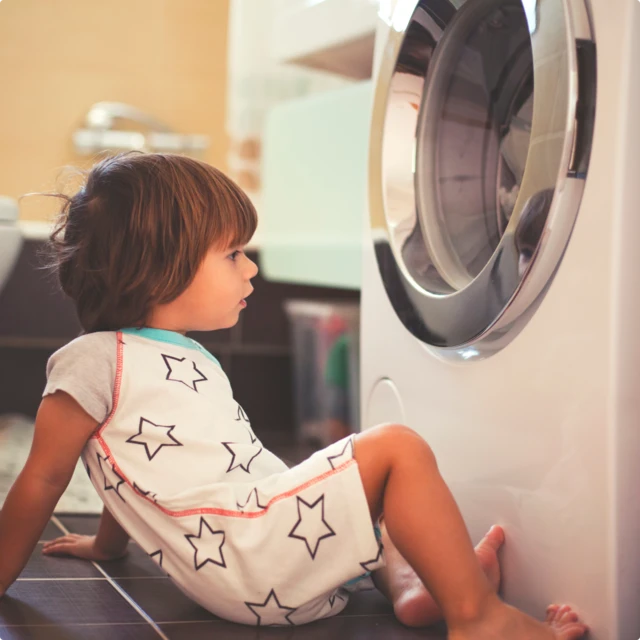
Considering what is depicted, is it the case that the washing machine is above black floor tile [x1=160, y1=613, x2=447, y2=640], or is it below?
above

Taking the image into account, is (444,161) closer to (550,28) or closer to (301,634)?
(550,28)

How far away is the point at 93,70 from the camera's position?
9.95 feet

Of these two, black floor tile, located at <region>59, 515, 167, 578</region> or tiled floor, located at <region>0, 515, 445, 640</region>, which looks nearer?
tiled floor, located at <region>0, 515, 445, 640</region>

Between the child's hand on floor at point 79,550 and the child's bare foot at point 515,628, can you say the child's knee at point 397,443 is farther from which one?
the child's hand on floor at point 79,550

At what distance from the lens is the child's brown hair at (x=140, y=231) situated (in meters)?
0.91

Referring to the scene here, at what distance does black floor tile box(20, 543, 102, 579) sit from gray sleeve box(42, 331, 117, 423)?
254mm

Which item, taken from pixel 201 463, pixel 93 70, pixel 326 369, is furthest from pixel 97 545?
pixel 93 70

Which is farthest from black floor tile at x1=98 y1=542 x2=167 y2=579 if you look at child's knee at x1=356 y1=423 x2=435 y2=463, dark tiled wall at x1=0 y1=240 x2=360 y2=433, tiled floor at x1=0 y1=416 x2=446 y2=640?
dark tiled wall at x1=0 y1=240 x2=360 y2=433

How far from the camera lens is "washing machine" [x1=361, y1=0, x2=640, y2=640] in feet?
2.50

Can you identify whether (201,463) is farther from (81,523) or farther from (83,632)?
(81,523)

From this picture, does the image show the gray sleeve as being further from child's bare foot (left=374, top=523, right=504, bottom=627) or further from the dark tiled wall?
the dark tiled wall

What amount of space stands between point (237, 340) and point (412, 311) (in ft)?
4.74

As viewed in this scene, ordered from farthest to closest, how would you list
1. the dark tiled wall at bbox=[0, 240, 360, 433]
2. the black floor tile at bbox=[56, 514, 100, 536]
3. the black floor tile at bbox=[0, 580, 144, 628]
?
the dark tiled wall at bbox=[0, 240, 360, 433]
the black floor tile at bbox=[56, 514, 100, 536]
the black floor tile at bbox=[0, 580, 144, 628]

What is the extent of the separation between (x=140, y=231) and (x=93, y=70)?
2340mm
